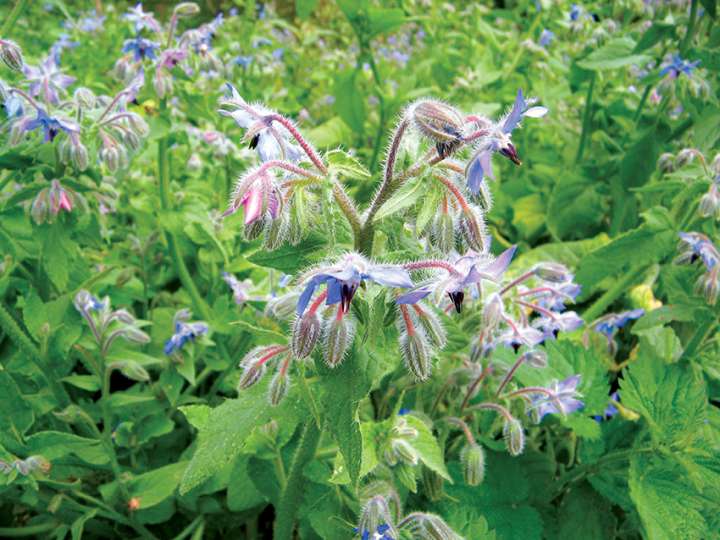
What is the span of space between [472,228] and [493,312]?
0.52m

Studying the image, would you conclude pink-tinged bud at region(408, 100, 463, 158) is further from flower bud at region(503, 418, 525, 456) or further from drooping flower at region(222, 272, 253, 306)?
drooping flower at region(222, 272, 253, 306)

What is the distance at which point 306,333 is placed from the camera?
1.07 m

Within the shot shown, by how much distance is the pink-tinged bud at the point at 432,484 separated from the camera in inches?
64.5

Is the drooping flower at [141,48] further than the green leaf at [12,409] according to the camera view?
Yes

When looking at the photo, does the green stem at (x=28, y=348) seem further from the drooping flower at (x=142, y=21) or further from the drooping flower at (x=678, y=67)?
the drooping flower at (x=678, y=67)

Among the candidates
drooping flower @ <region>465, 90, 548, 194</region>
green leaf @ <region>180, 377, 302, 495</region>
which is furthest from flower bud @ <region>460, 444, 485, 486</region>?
drooping flower @ <region>465, 90, 548, 194</region>

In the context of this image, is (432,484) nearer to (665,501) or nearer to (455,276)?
(665,501)

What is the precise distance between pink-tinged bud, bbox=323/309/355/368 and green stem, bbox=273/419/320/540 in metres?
0.33

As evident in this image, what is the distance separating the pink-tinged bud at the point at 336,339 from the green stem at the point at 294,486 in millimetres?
331

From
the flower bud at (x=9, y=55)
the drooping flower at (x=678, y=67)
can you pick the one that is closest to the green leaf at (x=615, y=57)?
the drooping flower at (x=678, y=67)

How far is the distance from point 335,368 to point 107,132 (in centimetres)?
114

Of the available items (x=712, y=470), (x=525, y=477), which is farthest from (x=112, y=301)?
(x=712, y=470)

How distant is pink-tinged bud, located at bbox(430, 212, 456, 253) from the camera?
1.06 m

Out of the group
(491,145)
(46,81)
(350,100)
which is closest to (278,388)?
(491,145)
